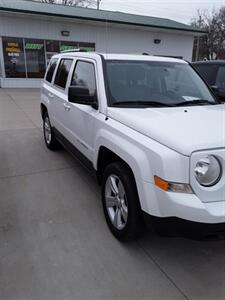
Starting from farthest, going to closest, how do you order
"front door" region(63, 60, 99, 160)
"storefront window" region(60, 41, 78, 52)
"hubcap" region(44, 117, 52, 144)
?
"storefront window" region(60, 41, 78, 52) → "hubcap" region(44, 117, 52, 144) → "front door" region(63, 60, 99, 160)

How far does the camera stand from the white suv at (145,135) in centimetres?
214

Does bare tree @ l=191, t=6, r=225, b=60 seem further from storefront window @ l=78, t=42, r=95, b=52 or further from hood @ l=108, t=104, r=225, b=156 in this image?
hood @ l=108, t=104, r=225, b=156

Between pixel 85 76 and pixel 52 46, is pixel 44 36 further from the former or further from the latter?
pixel 85 76

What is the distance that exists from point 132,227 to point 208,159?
1011mm

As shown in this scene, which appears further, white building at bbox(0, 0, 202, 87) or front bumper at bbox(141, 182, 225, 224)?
white building at bbox(0, 0, 202, 87)

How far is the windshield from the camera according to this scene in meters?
3.28

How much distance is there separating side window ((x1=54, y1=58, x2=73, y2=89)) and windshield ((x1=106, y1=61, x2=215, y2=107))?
1232 mm

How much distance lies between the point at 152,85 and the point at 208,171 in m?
1.66

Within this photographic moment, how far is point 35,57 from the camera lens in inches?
677

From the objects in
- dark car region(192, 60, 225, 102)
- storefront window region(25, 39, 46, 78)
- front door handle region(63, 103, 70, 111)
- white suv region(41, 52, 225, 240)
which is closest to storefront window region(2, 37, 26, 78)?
storefront window region(25, 39, 46, 78)

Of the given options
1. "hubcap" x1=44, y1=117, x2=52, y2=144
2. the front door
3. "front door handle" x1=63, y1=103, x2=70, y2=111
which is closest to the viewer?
the front door

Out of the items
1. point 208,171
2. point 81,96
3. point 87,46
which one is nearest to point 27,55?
point 87,46

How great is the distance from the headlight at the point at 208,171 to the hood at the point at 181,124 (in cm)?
11

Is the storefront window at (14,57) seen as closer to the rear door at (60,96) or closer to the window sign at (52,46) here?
the window sign at (52,46)
